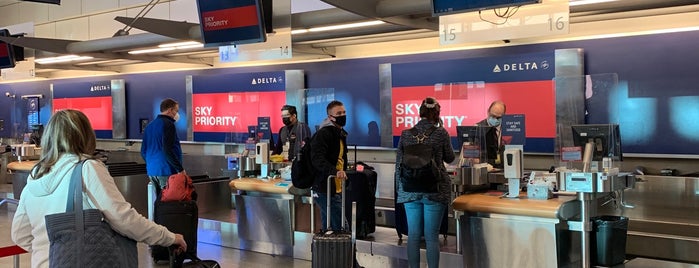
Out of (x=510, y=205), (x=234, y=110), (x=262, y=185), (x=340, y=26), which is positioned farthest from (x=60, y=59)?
(x=510, y=205)

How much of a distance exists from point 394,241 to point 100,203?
14.2 ft

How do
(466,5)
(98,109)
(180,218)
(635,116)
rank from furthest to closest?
(98,109), (635,116), (180,218), (466,5)

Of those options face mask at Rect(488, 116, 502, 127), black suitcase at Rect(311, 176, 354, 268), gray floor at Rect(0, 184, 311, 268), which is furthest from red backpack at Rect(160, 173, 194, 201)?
face mask at Rect(488, 116, 502, 127)

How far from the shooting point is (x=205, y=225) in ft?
27.3

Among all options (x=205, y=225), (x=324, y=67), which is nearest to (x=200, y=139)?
(x=324, y=67)

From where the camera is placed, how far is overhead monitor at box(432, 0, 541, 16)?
494 cm

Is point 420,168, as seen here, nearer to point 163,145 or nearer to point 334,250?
point 334,250

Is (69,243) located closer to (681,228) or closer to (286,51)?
(286,51)

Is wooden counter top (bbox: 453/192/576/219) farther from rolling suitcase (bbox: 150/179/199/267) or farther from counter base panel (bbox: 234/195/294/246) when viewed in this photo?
rolling suitcase (bbox: 150/179/199/267)

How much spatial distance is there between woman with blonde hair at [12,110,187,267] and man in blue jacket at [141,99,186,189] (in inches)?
168

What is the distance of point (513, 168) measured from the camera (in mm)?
5535

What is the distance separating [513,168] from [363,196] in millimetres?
1832

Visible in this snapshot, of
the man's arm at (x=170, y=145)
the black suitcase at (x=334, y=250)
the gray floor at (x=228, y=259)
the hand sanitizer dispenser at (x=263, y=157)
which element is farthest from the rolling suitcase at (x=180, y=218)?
the hand sanitizer dispenser at (x=263, y=157)

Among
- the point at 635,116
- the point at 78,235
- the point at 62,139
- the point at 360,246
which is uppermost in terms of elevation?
the point at 635,116
